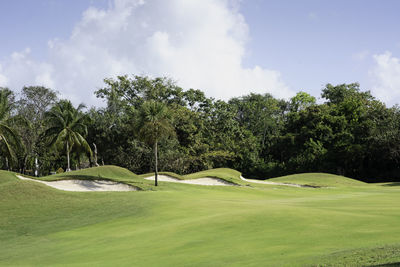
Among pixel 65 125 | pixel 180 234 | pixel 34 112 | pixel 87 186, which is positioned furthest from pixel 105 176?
pixel 34 112

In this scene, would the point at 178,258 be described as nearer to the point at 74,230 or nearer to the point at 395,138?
the point at 74,230

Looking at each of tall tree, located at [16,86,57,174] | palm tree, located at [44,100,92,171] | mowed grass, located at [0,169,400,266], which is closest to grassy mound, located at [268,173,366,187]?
mowed grass, located at [0,169,400,266]

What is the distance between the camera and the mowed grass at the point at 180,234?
11.0m

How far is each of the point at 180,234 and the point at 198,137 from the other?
187 ft

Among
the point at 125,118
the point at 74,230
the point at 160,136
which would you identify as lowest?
the point at 74,230

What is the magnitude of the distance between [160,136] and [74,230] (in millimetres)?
19876

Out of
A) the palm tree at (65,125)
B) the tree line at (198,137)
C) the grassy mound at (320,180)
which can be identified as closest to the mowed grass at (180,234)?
the grassy mound at (320,180)

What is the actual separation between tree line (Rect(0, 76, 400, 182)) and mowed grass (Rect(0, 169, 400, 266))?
1385 inches

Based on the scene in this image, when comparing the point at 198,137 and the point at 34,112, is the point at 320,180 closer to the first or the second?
the point at 198,137

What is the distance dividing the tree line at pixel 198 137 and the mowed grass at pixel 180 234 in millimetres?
35183

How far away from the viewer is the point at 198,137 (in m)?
72.6

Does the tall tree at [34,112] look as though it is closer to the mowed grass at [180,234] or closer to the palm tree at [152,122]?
the palm tree at [152,122]

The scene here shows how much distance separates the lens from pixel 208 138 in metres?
74.9

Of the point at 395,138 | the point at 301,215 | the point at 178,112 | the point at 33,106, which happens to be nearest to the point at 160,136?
the point at 301,215
